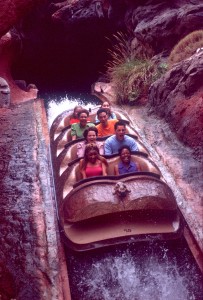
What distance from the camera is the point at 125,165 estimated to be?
4.96 m

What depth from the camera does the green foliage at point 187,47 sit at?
8.51 metres

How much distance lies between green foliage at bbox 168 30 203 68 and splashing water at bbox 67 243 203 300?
229 inches

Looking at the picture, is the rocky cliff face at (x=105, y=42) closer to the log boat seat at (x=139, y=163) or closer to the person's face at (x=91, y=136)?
the log boat seat at (x=139, y=163)

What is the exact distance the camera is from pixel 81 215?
4117 millimetres

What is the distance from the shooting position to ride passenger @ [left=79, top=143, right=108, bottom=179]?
4.90 meters

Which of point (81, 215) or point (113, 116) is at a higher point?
point (113, 116)

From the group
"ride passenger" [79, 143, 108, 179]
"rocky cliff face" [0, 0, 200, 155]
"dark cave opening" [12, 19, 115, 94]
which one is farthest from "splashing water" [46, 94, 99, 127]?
"ride passenger" [79, 143, 108, 179]

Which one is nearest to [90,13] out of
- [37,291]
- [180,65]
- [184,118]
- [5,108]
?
[5,108]

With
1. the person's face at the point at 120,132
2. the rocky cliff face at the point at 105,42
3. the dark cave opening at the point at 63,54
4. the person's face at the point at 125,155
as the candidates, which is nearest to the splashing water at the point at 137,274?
the person's face at the point at 125,155

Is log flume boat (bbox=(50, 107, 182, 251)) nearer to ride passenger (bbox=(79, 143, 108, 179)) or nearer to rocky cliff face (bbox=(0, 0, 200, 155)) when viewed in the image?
ride passenger (bbox=(79, 143, 108, 179))

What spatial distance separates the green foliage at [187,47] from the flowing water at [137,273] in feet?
18.7

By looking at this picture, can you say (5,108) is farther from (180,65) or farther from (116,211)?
(116,211)

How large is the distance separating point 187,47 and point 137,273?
6413 mm

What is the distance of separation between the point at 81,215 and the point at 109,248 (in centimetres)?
50
